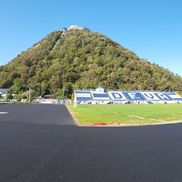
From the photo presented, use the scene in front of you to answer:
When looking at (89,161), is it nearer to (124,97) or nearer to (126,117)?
(126,117)

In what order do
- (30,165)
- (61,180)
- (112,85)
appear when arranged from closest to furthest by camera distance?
(61,180) → (30,165) → (112,85)

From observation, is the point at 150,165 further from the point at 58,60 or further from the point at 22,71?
the point at 58,60

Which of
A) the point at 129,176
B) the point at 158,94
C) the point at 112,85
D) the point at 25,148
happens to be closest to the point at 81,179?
the point at 129,176

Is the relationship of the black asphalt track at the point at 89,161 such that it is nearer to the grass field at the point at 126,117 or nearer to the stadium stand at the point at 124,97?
the grass field at the point at 126,117

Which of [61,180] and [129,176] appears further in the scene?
[129,176]

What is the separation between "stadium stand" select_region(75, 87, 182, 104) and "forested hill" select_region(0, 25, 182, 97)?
27.7m

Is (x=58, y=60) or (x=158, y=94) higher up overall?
(x=58, y=60)

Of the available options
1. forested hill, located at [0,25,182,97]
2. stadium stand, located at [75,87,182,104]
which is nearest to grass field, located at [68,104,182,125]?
stadium stand, located at [75,87,182,104]

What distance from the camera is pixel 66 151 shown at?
26.6 feet

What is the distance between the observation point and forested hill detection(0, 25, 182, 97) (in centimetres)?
11325

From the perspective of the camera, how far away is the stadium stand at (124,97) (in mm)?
71688

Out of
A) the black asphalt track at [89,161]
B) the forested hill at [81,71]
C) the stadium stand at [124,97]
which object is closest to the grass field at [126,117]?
the black asphalt track at [89,161]

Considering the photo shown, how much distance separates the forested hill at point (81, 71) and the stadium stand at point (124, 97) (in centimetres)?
2768

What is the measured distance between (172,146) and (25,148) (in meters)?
5.85
